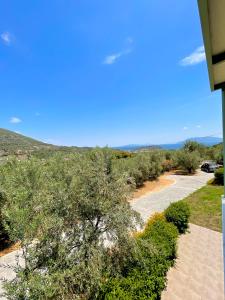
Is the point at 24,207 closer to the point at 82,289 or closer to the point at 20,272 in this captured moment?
the point at 20,272

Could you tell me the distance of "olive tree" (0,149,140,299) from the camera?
15.6 feet

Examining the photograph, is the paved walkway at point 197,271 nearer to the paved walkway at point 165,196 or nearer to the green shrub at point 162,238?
the green shrub at point 162,238

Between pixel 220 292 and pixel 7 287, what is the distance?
19.1 ft

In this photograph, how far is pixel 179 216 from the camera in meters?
10.4

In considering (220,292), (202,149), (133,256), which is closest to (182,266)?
(220,292)

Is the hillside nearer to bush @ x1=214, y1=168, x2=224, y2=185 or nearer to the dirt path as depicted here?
the dirt path

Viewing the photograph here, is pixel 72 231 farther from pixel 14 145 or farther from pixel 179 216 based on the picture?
pixel 14 145

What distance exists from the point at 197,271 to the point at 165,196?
11.1 meters

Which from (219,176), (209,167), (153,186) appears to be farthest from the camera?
(209,167)

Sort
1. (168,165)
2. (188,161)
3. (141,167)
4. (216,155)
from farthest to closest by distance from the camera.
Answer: (216,155)
(168,165)
(188,161)
(141,167)

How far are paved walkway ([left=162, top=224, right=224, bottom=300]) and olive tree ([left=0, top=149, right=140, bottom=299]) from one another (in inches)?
83.8

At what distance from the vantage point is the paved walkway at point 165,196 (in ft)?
50.8

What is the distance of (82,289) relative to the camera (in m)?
5.36

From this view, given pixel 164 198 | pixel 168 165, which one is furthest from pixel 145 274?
pixel 168 165
